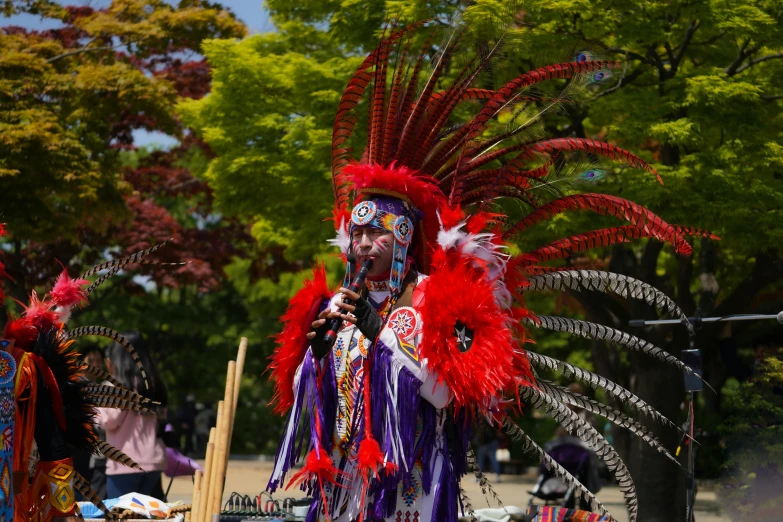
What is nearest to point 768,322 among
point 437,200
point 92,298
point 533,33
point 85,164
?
point 533,33

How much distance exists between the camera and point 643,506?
12219 mm

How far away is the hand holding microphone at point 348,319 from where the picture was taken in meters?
4.04

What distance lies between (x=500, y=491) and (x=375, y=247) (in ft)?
42.3

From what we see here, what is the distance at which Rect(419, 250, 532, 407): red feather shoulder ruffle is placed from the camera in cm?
411

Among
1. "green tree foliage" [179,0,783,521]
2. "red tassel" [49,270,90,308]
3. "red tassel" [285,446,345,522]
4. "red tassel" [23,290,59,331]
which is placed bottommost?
"red tassel" [285,446,345,522]

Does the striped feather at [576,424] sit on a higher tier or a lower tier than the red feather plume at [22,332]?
lower

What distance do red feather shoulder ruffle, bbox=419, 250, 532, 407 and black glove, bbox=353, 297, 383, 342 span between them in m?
0.18

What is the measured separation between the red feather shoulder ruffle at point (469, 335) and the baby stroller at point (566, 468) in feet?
19.3

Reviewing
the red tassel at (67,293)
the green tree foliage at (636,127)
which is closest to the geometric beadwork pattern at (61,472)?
the red tassel at (67,293)

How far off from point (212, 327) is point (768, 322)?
12817 millimetres

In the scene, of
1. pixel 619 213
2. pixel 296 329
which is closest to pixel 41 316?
pixel 296 329

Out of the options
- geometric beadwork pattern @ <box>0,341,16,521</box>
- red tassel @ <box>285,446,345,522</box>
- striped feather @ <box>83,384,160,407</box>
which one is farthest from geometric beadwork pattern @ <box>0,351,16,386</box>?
red tassel @ <box>285,446,345,522</box>

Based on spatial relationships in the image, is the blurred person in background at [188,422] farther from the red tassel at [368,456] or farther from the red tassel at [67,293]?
the red tassel at [368,456]

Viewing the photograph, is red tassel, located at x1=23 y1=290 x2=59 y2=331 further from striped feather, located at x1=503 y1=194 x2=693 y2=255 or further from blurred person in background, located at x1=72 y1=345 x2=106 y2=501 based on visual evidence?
blurred person in background, located at x1=72 y1=345 x2=106 y2=501
